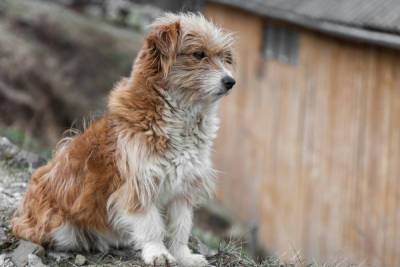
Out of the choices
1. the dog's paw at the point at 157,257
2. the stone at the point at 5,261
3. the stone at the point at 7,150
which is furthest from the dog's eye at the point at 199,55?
the stone at the point at 7,150

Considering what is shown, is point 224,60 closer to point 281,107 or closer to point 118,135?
point 118,135

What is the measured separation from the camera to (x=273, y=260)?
21.5 ft

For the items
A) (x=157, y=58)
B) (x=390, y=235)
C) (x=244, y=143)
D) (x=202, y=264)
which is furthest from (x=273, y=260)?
(x=244, y=143)

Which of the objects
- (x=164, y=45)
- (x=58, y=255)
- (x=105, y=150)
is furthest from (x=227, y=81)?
(x=58, y=255)

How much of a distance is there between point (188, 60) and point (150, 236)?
1.23 m

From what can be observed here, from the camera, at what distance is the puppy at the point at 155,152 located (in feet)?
19.0

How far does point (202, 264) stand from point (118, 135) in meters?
1.10

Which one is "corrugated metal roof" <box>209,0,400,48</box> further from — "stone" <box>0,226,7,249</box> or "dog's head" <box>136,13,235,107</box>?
"stone" <box>0,226,7,249</box>

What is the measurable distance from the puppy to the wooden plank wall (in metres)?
4.73

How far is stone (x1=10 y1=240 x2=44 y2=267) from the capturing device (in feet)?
19.8

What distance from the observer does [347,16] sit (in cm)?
1181

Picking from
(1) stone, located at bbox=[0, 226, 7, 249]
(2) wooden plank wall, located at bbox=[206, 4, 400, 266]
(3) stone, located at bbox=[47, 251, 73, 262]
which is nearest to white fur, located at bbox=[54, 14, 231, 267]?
(3) stone, located at bbox=[47, 251, 73, 262]

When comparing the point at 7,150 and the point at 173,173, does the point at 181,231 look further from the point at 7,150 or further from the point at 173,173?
the point at 7,150

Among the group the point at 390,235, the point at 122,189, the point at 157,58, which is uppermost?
the point at 157,58
